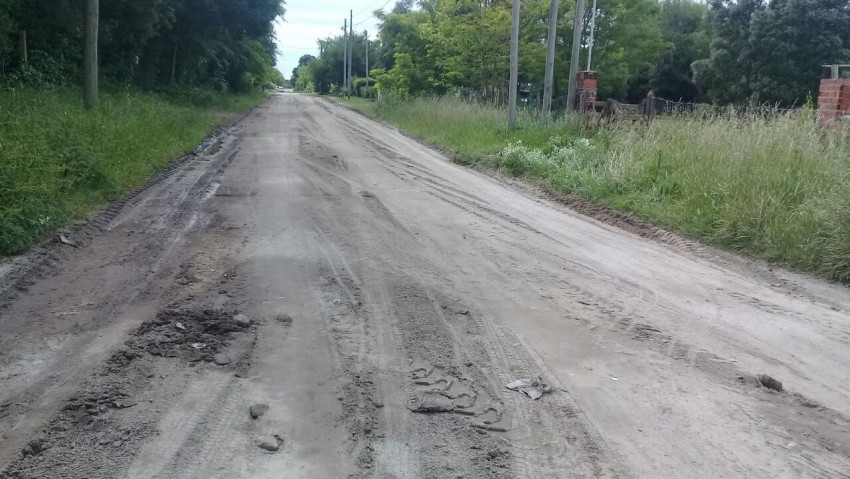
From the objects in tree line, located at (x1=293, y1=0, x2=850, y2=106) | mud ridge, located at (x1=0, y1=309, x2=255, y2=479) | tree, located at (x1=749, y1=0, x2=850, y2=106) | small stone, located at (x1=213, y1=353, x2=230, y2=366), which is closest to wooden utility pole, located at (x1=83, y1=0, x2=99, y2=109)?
mud ridge, located at (x1=0, y1=309, x2=255, y2=479)

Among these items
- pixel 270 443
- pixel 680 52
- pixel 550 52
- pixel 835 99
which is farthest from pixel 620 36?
pixel 270 443

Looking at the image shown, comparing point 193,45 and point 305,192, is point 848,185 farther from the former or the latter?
point 193,45

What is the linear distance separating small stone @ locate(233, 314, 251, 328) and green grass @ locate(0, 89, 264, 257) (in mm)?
3251

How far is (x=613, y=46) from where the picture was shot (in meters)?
36.0

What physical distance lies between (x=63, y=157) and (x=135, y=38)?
17.8 meters

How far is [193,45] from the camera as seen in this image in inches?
1309

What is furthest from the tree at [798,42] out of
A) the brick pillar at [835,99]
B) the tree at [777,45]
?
the brick pillar at [835,99]

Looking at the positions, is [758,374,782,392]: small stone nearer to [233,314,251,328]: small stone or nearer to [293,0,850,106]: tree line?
[233,314,251,328]: small stone

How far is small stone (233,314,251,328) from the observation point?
17.1 feet

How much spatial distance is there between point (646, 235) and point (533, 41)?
75.0 feet

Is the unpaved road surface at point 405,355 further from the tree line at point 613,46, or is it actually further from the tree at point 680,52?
the tree at point 680,52

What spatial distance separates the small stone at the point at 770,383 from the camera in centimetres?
450

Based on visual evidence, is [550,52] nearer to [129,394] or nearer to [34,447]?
[129,394]

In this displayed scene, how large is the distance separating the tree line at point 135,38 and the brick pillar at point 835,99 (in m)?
18.7
